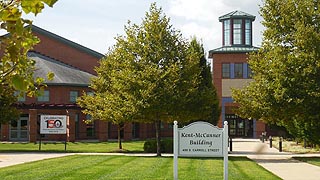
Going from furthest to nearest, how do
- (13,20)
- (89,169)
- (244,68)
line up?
(244,68), (89,169), (13,20)

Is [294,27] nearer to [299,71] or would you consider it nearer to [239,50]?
[299,71]

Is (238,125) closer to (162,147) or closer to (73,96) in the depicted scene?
(73,96)

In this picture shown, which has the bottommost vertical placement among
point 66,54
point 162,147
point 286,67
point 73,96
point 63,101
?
point 162,147

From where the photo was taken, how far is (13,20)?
141 inches

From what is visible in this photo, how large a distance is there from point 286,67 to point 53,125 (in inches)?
644

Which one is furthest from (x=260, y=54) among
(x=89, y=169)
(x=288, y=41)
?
(x=89, y=169)

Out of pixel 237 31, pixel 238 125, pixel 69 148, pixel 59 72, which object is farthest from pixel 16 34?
pixel 238 125

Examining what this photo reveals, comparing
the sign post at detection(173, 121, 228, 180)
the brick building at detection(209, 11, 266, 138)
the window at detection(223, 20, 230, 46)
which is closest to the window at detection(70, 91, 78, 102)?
the brick building at detection(209, 11, 266, 138)

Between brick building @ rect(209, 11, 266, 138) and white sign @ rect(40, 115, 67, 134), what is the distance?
31.7 metres

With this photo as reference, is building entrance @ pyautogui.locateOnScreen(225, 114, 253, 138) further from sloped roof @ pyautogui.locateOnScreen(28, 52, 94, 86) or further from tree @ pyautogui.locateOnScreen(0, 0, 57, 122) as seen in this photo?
tree @ pyautogui.locateOnScreen(0, 0, 57, 122)

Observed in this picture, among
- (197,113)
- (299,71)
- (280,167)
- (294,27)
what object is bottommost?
(280,167)

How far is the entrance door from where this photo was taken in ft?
167

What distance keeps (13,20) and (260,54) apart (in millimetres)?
26367

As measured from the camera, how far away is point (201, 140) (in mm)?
16109
